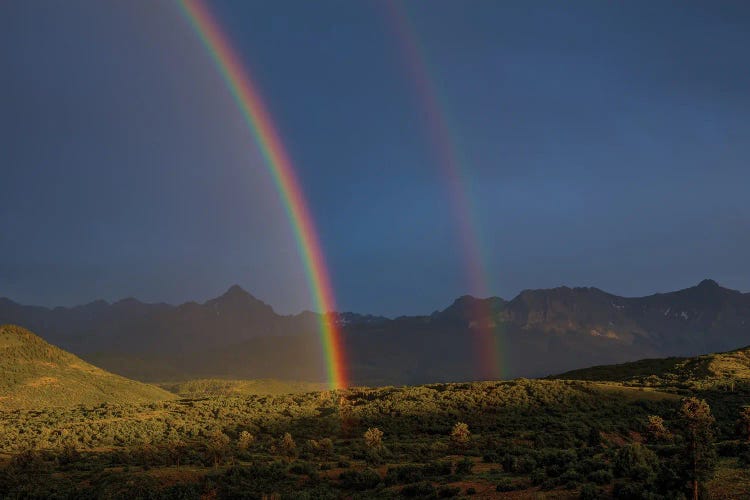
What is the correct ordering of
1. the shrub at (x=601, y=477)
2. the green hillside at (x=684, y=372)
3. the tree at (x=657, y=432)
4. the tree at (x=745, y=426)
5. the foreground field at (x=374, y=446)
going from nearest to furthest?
1. the shrub at (x=601, y=477)
2. the foreground field at (x=374, y=446)
3. the tree at (x=745, y=426)
4. the tree at (x=657, y=432)
5. the green hillside at (x=684, y=372)

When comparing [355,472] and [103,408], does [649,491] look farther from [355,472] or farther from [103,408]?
[103,408]

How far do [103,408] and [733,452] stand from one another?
245 feet

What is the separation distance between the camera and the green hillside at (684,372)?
75.9 meters

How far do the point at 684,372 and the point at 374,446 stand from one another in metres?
66.0

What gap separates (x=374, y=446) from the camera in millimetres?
42969

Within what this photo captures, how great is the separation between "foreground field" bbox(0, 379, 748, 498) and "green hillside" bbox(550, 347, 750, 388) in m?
11.6

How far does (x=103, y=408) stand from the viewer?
76750 mm

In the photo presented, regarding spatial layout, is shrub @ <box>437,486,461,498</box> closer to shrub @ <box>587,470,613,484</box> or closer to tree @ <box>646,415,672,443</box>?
shrub @ <box>587,470,613,484</box>

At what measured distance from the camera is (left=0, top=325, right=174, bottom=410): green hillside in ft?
338

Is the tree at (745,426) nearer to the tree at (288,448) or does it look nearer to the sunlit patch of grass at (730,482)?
the sunlit patch of grass at (730,482)

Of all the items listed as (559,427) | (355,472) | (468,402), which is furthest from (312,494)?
(468,402)

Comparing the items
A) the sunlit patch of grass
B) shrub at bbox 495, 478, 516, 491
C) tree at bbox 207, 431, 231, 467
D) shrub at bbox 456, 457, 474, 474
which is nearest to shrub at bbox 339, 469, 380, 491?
shrub at bbox 456, 457, 474, 474

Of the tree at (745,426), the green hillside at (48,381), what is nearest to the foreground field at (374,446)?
Answer: the tree at (745,426)

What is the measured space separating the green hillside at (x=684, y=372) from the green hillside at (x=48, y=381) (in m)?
93.4
